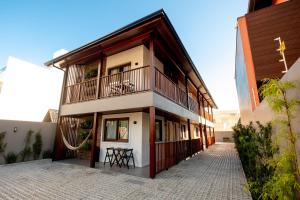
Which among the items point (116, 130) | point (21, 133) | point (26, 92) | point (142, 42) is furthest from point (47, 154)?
point (142, 42)

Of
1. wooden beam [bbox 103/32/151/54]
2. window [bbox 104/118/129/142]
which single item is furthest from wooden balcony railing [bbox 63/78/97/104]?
wooden beam [bbox 103/32/151/54]

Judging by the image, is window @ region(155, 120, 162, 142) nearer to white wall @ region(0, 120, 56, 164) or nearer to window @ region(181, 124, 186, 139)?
window @ region(181, 124, 186, 139)

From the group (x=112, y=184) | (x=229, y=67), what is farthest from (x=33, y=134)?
(x=229, y=67)

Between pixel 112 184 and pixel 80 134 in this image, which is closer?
pixel 112 184

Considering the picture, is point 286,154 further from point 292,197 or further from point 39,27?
point 39,27

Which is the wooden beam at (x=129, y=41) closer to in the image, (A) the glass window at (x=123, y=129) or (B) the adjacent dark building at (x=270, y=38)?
(A) the glass window at (x=123, y=129)

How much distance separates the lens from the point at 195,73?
36.3 feet

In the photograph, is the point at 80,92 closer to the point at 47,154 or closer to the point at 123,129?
the point at 123,129

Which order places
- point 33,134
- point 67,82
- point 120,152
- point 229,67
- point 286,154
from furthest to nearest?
point 229,67
point 67,82
point 33,134
point 120,152
point 286,154

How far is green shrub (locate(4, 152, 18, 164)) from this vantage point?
7.60 metres

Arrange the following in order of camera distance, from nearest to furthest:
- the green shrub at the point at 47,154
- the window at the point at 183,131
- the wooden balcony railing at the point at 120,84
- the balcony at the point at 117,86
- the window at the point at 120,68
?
1. the balcony at the point at 117,86
2. the wooden balcony railing at the point at 120,84
3. the window at the point at 120,68
4. the green shrub at the point at 47,154
5. the window at the point at 183,131

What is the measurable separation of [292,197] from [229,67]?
1998 cm

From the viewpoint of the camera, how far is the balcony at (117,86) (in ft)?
23.6

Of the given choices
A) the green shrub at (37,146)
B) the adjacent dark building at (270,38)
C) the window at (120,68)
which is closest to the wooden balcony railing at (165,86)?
the window at (120,68)
